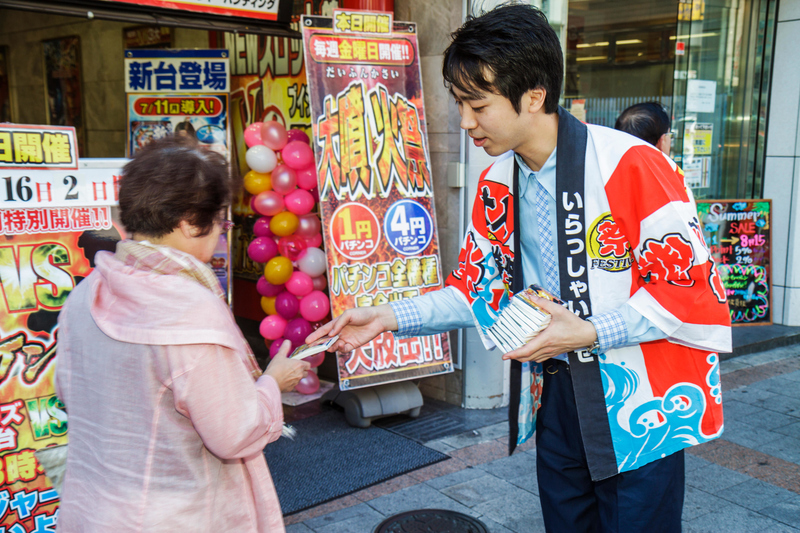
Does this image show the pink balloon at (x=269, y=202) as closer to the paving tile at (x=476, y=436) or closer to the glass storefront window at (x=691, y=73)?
the paving tile at (x=476, y=436)

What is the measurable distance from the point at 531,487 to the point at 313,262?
2027mm

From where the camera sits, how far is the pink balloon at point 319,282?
4.70 m

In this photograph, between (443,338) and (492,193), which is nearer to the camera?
(492,193)

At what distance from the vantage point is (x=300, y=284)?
461 cm

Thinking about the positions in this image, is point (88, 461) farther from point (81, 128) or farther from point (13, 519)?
point (81, 128)

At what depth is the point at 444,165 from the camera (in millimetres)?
4766

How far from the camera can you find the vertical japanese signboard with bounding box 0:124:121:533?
8.47 ft

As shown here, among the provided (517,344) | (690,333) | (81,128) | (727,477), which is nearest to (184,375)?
(517,344)

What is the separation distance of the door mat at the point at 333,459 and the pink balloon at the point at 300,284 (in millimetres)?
903

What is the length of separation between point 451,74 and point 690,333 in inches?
37.3

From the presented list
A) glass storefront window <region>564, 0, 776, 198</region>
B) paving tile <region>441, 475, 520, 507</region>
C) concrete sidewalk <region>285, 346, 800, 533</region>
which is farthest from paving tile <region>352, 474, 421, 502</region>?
glass storefront window <region>564, 0, 776, 198</region>

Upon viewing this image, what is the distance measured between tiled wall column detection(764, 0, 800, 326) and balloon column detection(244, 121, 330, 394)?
4.79 meters

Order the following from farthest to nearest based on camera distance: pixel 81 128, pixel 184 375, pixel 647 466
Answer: pixel 81 128
pixel 647 466
pixel 184 375

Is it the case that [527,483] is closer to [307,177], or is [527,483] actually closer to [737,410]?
[737,410]
